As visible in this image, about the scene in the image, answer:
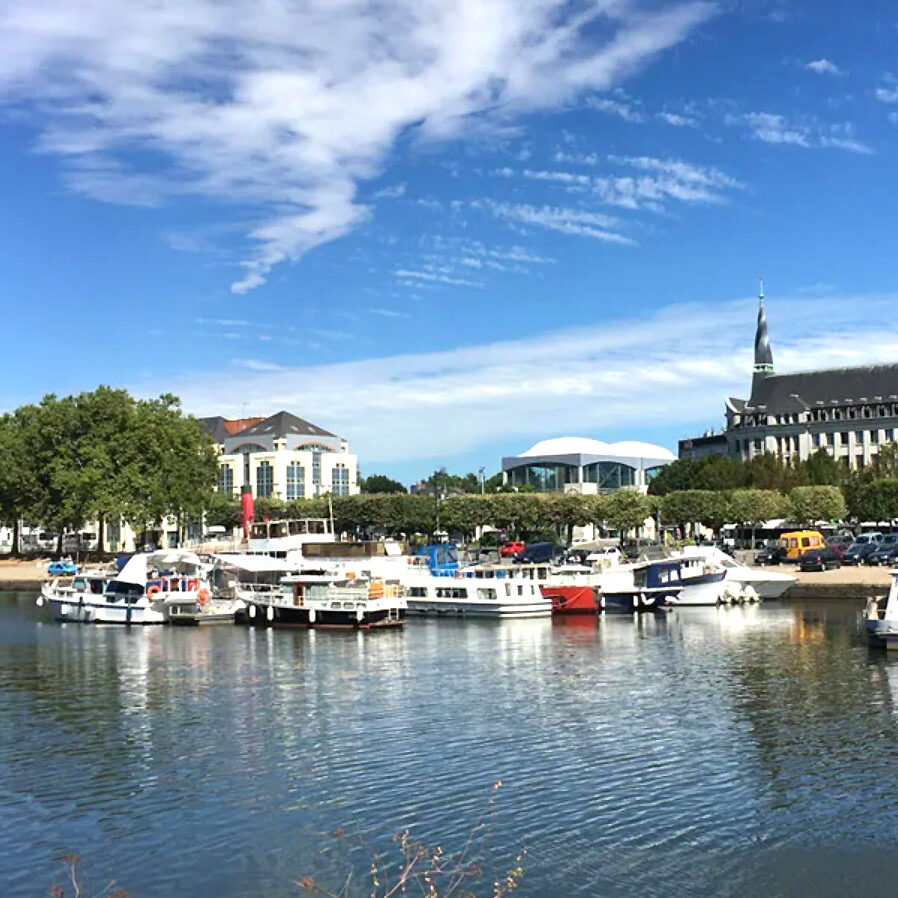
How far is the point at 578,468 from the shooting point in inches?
6880

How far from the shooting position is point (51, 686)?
40656 mm

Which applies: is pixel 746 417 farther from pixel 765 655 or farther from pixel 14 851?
pixel 14 851

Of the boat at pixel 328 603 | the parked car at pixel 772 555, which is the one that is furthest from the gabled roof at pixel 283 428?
the boat at pixel 328 603

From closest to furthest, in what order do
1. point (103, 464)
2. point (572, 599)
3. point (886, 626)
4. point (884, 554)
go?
point (886, 626) < point (572, 599) < point (884, 554) < point (103, 464)

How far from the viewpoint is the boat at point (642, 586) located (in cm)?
6669

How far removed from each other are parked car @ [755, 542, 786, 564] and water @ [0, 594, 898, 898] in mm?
40438

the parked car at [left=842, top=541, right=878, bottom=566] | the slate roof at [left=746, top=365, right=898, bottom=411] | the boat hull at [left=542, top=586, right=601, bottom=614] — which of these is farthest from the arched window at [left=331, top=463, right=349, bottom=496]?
the boat hull at [left=542, top=586, right=601, bottom=614]

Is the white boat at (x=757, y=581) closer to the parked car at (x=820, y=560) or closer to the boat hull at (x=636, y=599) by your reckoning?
the boat hull at (x=636, y=599)

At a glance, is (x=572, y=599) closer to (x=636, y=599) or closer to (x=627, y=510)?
(x=636, y=599)

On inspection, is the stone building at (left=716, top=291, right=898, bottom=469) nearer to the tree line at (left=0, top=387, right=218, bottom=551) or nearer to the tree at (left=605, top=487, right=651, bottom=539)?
the tree at (left=605, top=487, right=651, bottom=539)

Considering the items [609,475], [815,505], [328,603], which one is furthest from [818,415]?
[328,603]

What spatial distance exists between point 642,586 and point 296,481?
315ft

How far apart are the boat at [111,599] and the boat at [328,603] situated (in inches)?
226

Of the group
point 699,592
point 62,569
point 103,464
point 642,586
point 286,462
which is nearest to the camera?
point 642,586
